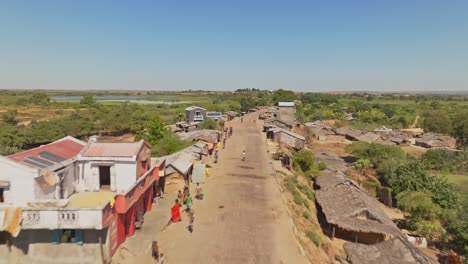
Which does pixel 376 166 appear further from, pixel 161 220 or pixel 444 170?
pixel 161 220

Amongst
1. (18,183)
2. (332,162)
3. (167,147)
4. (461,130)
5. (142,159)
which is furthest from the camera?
(461,130)

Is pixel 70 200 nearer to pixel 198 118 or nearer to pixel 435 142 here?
pixel 198 118

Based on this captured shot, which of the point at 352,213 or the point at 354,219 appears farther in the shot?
the point at 352,213

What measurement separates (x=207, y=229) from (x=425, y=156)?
3406 centimetres

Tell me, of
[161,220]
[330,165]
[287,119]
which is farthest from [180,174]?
[287,119]

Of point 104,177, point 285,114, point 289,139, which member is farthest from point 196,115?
point 104,177

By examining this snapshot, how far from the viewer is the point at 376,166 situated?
34562 millimetres

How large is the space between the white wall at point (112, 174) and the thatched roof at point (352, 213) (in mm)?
11098

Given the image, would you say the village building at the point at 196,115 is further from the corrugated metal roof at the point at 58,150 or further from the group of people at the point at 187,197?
the corrugated metal roof at the point at 58,150

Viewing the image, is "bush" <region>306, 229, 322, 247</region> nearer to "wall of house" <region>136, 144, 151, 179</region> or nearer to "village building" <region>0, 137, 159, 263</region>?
"village building" <region>0, 137, 159, 263</region>

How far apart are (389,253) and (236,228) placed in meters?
7.14

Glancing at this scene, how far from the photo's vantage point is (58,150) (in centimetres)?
1525

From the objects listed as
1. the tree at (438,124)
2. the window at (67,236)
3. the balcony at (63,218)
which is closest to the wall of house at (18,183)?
the balcony at (63,218)

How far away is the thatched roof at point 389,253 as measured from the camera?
47.4 ft
